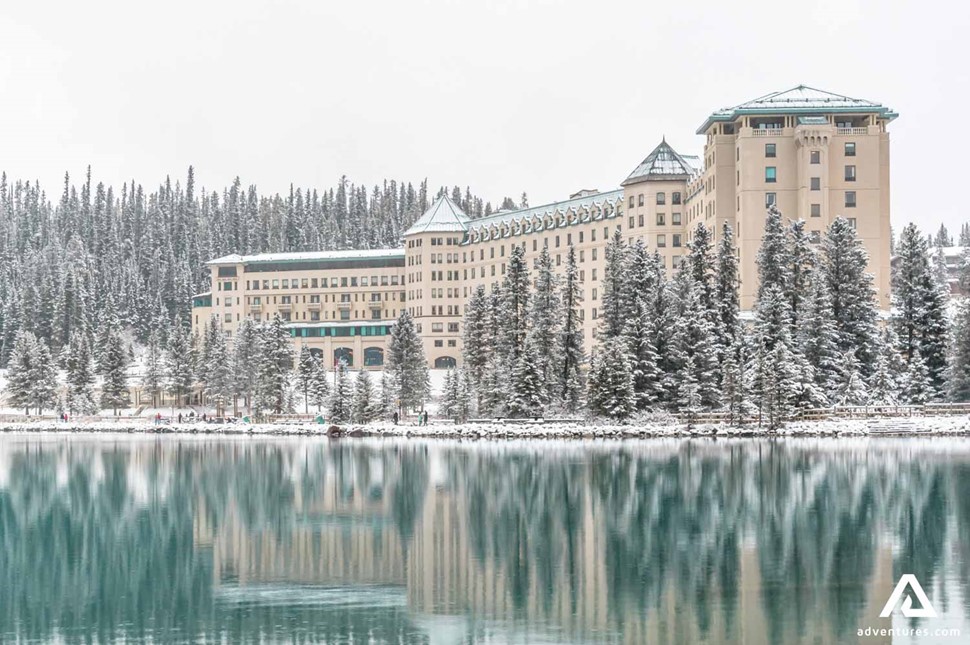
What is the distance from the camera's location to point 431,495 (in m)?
41.8

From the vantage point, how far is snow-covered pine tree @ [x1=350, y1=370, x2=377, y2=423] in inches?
3425

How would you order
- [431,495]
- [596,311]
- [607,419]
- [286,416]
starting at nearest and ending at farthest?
1. [431,495]
2. [607,419]
3. [286,416]
4. [596,311]

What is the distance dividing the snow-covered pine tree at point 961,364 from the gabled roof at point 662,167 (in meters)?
42.3

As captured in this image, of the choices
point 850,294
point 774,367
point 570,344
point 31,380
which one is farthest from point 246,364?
point 774,367

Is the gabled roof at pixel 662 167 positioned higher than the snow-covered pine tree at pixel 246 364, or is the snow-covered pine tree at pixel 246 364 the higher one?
the gabled roof at pixel 662 167

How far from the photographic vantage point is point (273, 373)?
328ft

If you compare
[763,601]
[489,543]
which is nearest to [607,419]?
[489,543]

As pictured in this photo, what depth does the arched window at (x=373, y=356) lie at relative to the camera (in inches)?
5807

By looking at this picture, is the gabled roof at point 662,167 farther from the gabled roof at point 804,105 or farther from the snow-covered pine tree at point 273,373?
the snow-covered pine tree at point 273,373

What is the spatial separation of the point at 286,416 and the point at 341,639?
80.1m

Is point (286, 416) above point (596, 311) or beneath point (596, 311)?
beneath

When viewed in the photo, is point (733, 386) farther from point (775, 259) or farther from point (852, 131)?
point (852, 131)

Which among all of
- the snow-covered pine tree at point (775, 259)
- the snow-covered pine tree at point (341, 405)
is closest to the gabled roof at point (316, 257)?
the snow-covered pine tree at point (341, 405)

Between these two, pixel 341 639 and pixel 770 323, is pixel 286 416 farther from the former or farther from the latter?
pixel 341 639
